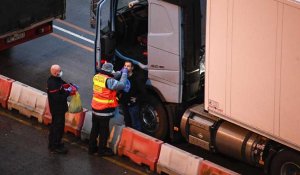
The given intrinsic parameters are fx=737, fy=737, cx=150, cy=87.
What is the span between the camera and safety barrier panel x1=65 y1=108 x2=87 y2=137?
14.0 m

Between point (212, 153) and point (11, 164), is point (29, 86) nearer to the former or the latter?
point (11, 164)

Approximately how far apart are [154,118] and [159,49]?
58.0 inches

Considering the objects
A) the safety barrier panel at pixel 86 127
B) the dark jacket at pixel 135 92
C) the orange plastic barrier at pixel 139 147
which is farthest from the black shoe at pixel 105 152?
the dark jacket at pixel 135 92

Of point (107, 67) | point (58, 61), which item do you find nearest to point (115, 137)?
point (107, 67)

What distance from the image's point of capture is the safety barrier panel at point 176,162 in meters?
12.5

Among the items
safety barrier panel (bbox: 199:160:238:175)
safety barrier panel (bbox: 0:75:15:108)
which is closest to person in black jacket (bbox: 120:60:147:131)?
safety barrier panel (bbox: 199:160:238:175)

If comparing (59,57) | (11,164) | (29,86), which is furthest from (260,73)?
(59,57)

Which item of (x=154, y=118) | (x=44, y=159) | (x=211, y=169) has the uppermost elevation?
(x=154, y=118)

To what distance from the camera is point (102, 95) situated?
12828 millimetres

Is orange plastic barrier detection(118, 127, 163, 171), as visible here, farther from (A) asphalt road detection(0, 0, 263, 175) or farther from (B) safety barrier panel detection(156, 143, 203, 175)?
(A) asphalt road detection(0, 0, 263, 175)

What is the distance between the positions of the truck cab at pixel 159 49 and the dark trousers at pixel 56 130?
1348 mm

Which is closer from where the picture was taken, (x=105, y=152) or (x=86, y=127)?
(x=105, y=152)

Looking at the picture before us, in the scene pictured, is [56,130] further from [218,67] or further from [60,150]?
[218,67]

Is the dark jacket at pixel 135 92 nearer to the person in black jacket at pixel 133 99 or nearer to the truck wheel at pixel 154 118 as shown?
the person in black jacket at pixel 133 99
